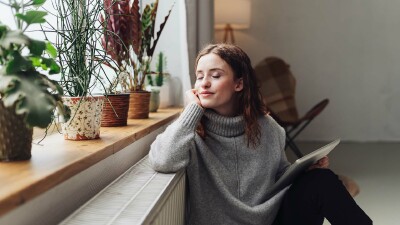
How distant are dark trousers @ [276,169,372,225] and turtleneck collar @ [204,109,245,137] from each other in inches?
10.3

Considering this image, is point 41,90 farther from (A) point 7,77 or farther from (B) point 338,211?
(B) point 338,211

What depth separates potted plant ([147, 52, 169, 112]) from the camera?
2119mm

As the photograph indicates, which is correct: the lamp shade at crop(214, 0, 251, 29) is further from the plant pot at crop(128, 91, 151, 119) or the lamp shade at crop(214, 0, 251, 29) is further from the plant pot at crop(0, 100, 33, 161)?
the plant pot at crop(0, 100, 33, 161)

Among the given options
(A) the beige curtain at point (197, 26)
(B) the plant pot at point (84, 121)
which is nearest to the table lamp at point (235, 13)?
(A) the beige curtain at point (197, 26)

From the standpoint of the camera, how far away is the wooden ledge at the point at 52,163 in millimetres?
732

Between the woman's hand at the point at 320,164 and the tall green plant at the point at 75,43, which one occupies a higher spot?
the tall green plant at the point at 75,43

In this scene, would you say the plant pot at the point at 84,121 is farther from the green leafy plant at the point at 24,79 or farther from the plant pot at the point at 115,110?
the green leafy plant at the point at 24,79

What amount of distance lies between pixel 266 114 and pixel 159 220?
69 centimetres

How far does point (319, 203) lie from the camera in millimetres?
1346

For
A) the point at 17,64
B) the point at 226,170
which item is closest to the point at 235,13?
the point at 226,170

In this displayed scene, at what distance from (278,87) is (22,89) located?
363cm

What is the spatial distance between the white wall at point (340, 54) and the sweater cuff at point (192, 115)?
11.5 ft

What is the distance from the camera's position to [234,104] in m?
1.49

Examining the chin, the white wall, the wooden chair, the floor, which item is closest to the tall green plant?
the chin
